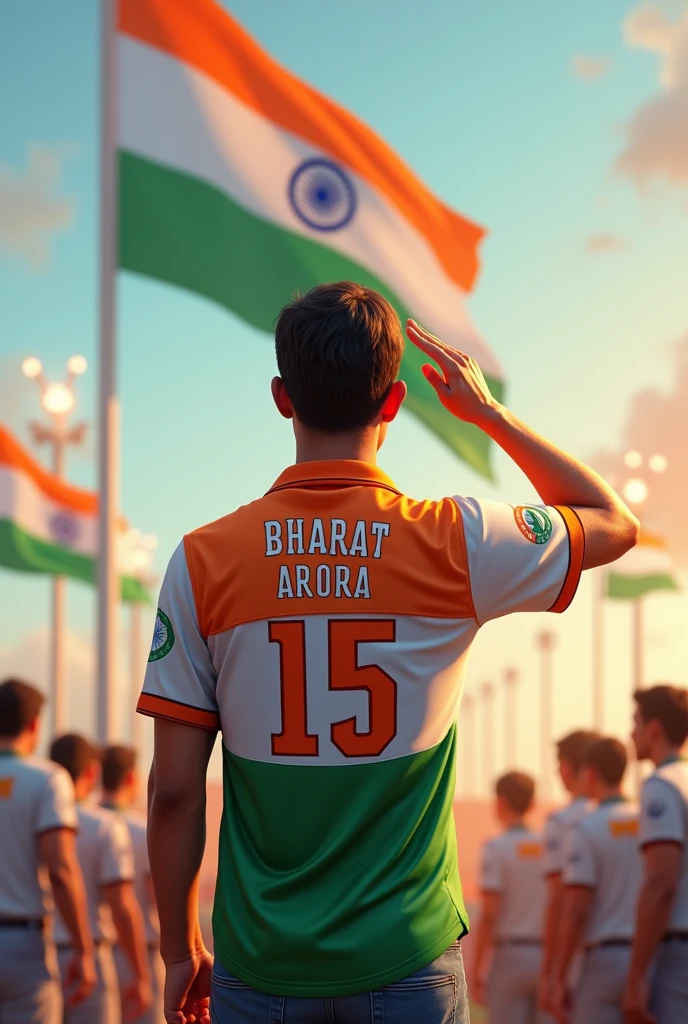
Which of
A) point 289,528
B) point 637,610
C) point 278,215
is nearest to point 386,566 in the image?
point 289,528

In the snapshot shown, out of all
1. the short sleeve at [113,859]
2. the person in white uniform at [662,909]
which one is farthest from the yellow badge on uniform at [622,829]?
the short sleeve at [113,859]

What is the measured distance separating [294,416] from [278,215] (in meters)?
8.90

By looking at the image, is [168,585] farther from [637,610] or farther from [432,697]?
[637,610]

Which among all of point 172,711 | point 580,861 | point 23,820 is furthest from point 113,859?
point 172,711

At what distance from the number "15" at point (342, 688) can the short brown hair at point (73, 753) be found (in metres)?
5.56

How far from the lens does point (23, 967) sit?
6.41m

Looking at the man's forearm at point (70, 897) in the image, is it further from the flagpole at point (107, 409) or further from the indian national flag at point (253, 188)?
the indian national flag at point (253, 188)

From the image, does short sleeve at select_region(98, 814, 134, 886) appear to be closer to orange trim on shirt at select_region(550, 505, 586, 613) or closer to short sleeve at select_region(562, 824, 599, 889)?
short sleeve at select_region(562, 824, 599, 889)

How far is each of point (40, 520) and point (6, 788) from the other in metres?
12.4

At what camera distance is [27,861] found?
648cm

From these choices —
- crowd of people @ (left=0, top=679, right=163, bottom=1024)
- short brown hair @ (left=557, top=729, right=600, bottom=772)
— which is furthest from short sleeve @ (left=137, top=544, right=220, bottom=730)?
short brown hair @ (left=557, top=729, right=600, bottom=772)

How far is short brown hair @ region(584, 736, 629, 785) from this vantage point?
7.69m

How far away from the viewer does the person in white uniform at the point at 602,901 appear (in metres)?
7.18

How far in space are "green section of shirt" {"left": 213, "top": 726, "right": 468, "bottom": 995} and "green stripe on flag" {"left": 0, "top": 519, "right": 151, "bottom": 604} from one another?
15.5 metres
